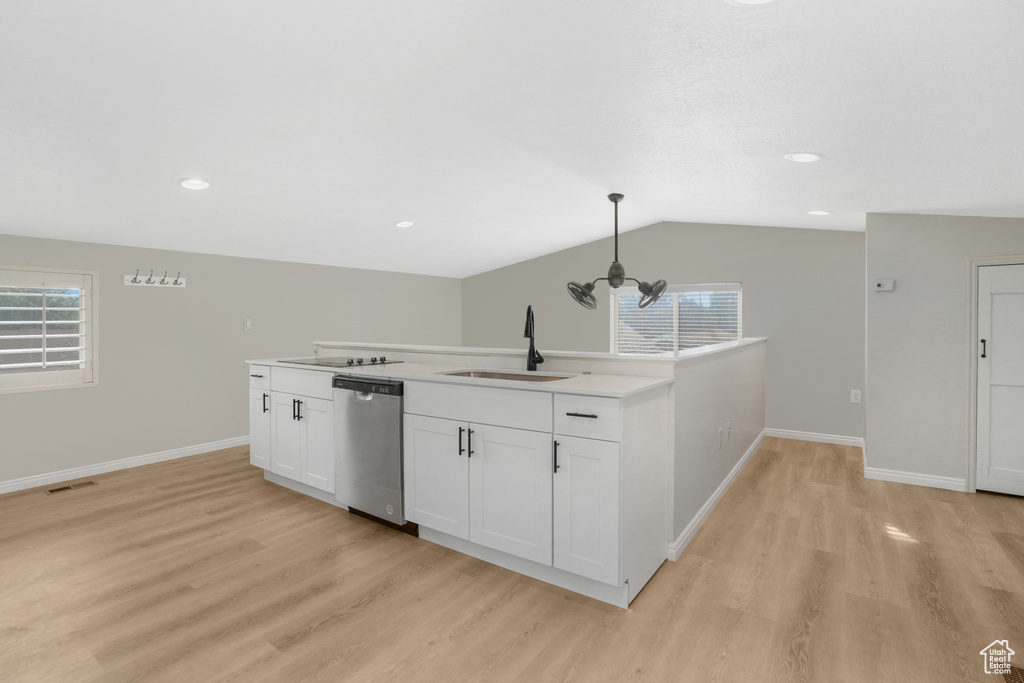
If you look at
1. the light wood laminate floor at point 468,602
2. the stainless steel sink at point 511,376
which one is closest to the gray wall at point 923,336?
the light wood laminate floor at point 468,602

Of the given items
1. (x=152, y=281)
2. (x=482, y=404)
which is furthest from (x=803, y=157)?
(x=152, y=281)

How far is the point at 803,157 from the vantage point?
2.74 m

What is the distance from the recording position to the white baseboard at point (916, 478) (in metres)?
3.81

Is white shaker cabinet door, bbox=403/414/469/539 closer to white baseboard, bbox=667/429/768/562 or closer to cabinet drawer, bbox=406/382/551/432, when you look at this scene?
cabinet drawer, bbox=406/382/551/432

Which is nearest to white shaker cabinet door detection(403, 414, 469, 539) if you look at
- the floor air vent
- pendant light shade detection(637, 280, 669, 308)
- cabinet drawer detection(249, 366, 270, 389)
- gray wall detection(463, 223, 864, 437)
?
cabinet drawer detection(249, 366, 270, 389)

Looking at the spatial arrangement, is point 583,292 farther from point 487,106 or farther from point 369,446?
point 369,446


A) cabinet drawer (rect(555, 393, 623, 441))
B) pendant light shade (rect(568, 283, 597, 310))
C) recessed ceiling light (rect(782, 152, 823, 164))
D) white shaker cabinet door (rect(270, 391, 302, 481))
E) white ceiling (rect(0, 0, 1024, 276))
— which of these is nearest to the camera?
white ceiling (rect(0, 0, 1024, 276))

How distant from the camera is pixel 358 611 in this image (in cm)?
222

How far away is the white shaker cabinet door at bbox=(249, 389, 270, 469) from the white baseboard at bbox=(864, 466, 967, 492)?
4636 millimetres

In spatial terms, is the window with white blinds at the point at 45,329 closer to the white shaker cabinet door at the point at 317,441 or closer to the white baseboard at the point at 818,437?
the white shaker cabinet door at the point at 317,441

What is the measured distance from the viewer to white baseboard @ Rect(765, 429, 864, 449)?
5.20 metres

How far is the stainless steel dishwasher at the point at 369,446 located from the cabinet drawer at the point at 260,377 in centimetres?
94

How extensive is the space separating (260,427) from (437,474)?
196cm

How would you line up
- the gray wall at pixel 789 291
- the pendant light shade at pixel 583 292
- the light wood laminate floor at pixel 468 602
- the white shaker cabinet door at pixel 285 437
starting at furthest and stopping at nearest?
the gray wall at pixel 789 291
the pendant light shade at pixel 583 292
the white shaker cabinet door at pixel 285 437
the light wood laminate floor at pixel 468 602
